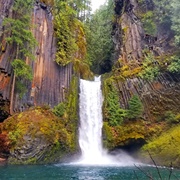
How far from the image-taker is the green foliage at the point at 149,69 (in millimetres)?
24891

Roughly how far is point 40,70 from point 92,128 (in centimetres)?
737

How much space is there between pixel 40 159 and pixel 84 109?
7419 mm

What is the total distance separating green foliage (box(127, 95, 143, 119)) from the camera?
913 inches

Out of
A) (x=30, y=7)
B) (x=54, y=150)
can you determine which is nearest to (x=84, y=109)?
(x=54, y=150)

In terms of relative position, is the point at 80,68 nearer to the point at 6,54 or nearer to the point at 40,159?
the point at 6,54

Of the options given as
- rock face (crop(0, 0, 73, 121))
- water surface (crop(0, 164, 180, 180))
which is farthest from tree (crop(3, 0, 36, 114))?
water surface (crop(0, 164, 180, 180))

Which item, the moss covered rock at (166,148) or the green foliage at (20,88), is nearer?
the moss covered rock at (166,148)

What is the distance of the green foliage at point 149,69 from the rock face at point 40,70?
752cm

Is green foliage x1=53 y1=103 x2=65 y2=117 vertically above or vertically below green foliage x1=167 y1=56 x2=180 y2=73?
below

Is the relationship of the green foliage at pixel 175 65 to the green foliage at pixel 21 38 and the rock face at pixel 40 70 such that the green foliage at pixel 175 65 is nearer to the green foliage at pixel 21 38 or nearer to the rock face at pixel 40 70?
the rock face at pixel 40 70

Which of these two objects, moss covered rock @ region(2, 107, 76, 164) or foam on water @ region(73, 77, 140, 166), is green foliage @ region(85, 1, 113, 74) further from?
moss covered rock @ region(2, 107, 76, 164)

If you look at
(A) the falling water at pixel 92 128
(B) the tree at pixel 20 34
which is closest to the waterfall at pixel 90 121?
(A) the falling water at pixel 92 128

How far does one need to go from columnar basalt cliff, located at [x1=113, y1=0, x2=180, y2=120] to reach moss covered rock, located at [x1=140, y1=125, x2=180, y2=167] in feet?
8.55

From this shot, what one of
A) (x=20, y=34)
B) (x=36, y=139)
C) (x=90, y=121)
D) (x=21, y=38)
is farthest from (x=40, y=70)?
(x=36, y=139)
